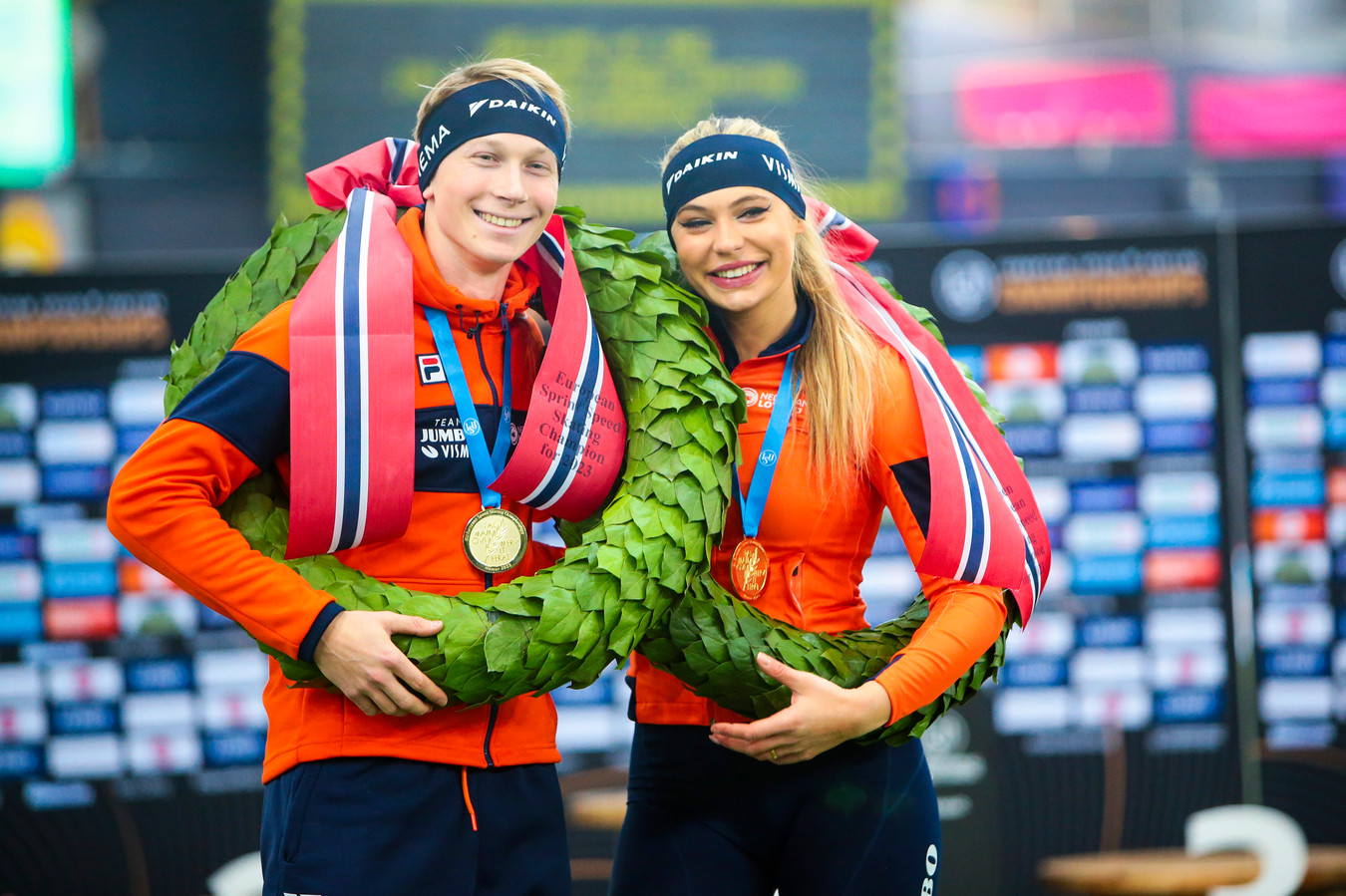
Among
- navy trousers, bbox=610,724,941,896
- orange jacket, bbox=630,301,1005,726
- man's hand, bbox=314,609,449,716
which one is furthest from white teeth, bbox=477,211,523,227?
navy trousers, bbox=610,724,941,896

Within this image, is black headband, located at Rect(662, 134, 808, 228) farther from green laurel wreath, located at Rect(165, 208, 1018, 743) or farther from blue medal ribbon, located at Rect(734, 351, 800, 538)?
blue medal ribbon, located at Rect(734, 351, 800, 538)

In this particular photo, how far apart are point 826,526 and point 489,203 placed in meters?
0.76

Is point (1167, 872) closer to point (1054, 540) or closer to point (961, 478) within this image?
point (1054, 540)

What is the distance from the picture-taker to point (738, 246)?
208cm

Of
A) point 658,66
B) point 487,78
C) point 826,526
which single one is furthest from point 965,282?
point 487,78

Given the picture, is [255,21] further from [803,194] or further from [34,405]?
[803,194]

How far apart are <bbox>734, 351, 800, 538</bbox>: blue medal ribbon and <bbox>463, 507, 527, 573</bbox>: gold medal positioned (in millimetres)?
393

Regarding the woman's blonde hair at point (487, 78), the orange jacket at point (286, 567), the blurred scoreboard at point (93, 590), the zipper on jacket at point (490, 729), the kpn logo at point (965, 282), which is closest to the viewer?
the orange jacket at point (286, 567)

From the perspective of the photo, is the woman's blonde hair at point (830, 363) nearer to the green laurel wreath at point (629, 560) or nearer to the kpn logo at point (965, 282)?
the green laurel wreath at point (629, 560)

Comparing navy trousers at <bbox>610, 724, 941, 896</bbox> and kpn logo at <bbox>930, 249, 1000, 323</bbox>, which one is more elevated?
kpn logo at <bbox>930, 249, 1000, 323</bbox>

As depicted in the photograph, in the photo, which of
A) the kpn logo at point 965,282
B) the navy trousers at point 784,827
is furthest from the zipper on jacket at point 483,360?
the kpn logo at point 965,282

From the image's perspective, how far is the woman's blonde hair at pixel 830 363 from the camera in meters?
2.04

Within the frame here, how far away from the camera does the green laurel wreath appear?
1755 millimetres

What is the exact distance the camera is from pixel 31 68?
20.5ft
